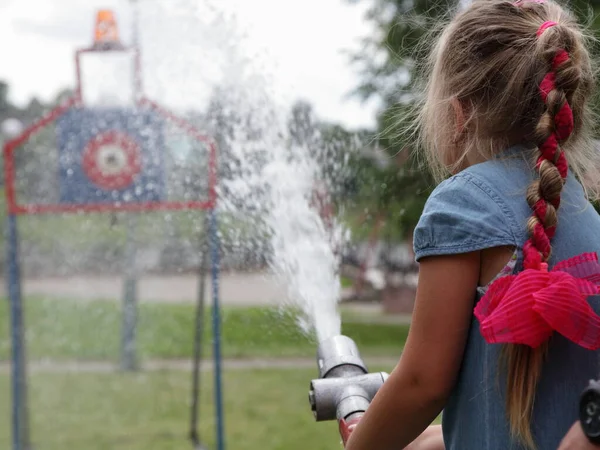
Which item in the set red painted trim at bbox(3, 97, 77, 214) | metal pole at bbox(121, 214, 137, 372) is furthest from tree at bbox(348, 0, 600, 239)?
metal pole at bbox(121, 214, 137, 372)

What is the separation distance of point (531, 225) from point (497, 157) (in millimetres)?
127

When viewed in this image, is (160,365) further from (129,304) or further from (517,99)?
(517,99)

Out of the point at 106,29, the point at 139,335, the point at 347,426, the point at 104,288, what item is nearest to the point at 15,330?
the point at 106,29

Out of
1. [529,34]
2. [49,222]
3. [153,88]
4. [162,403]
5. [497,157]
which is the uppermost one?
[153,88]

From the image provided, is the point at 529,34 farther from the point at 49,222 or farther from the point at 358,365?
the point at 49,222

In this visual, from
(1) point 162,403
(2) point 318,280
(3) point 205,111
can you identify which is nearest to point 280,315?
(2) point 318,280

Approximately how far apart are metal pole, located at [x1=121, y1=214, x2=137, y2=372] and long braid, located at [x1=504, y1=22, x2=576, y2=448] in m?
4.66

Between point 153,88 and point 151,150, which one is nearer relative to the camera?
point 151,150

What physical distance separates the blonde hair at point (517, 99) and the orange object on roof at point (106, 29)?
142 inches

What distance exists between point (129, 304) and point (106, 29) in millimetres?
2124

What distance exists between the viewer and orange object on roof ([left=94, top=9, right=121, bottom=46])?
4.41 m

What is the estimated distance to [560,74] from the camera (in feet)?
3.26

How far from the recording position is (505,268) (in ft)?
3.12

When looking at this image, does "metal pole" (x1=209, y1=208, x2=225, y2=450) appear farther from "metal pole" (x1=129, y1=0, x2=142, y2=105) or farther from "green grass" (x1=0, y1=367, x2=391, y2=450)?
"metal pole" (x1=129, y1=0, x2=142, y2=105)
